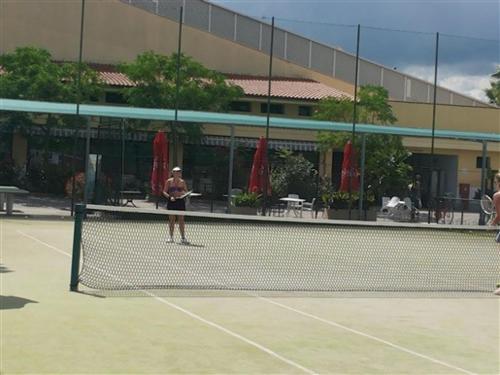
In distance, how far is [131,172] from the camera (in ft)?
123

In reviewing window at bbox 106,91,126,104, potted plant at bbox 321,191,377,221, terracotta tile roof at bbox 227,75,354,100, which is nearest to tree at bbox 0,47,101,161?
window at bbox 106,91,126,104

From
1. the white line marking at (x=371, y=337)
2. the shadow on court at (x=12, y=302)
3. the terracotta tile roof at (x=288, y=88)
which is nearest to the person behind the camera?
the white line marking at (x=371, y=337)

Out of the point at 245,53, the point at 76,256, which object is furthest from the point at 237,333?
the point at 245,53

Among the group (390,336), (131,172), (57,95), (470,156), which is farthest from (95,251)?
(470,156)

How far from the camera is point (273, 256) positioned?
13906mm

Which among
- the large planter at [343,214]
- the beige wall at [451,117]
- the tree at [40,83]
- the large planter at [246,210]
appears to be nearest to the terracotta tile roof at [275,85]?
the beige wall at [451,117]

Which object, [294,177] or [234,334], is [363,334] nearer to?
[234,334]

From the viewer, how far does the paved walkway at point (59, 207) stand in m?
24.2

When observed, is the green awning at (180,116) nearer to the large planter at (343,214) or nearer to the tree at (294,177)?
the large planter at (343,214)

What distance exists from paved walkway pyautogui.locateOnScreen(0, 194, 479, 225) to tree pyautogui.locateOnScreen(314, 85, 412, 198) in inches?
88.4

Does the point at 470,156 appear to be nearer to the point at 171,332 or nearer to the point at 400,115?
the point at 400,115

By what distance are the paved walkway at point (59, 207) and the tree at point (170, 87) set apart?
3.13 m

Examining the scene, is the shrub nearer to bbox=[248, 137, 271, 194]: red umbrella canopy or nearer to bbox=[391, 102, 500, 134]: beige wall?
bbox=[248, 137, 271, 194]: red umbrella canopy

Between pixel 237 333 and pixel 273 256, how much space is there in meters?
6.33
